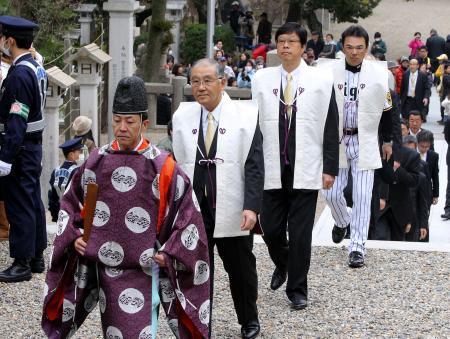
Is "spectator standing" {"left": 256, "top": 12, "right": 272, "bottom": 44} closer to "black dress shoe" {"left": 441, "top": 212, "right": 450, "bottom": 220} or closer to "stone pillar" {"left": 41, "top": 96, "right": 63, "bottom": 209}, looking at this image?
"black dress shoe" {"left": 441, "top": 212, "right": 450, "bottom": 220}

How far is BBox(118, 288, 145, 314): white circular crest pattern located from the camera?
5.18 meters

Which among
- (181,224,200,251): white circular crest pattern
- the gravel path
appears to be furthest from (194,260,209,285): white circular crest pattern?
the gravel path

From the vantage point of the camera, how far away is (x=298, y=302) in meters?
7.18

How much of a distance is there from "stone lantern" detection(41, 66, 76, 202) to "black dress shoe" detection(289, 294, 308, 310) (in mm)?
5238

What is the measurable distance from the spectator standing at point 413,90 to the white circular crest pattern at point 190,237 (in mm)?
15876

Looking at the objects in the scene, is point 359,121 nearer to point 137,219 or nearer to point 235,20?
point 137,219

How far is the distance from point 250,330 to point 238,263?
19.5 inches

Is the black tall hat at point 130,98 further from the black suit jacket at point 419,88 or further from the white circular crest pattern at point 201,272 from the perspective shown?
the black suit jacket at point 419,88

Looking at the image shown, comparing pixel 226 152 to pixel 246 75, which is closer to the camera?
pixel 226 152

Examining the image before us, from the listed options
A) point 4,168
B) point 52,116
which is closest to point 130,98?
point 4,168

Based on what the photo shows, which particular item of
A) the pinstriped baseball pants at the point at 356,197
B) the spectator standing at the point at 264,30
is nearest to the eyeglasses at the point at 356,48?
the pinstriped baseball pants at the point at 356,197

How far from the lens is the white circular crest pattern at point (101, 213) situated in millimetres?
5199

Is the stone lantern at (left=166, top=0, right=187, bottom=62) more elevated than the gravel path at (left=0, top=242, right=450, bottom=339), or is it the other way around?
the stone lantern at (left=166, top=0, right=187, bottom=62)

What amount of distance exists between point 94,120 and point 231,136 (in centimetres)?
869
